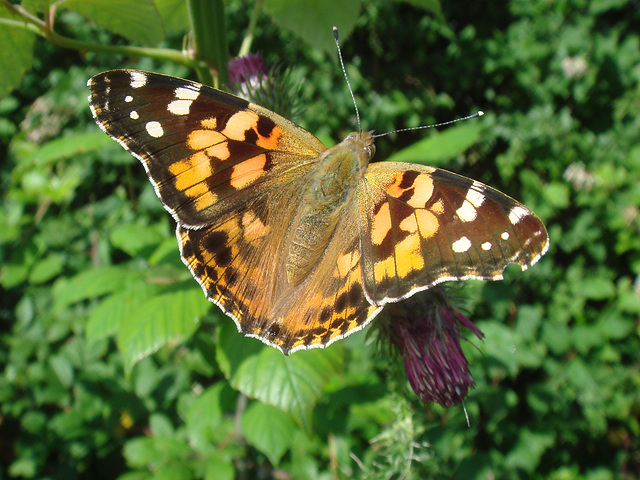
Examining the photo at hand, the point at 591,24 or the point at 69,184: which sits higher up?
the point at 69,184

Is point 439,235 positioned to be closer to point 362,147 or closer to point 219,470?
point 362,147

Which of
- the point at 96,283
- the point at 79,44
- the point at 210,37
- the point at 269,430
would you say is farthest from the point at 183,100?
the point at 269,430

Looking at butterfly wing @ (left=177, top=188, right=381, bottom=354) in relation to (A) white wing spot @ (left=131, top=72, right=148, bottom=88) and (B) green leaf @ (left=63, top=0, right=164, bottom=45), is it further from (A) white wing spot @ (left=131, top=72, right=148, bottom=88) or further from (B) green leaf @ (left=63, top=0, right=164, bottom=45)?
(B) green leaf @ (left=63, top=0, right=164, bottom=45)

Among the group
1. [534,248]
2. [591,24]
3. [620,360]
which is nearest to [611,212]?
[620,360]

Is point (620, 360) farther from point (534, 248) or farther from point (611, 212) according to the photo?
point (534, 248)

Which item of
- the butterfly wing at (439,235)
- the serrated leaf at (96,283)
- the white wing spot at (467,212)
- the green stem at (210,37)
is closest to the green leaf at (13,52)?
the green stem at (210,37)

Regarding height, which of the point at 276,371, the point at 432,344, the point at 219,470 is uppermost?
the point at 276,371
